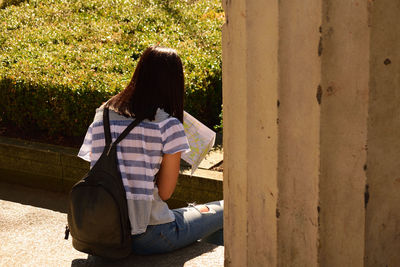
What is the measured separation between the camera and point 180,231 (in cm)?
415

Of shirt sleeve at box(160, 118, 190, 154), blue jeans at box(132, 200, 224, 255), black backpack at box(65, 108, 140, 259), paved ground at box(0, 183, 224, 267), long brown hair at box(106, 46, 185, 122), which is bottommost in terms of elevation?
paved ground at box(0, 183, 224, 267)

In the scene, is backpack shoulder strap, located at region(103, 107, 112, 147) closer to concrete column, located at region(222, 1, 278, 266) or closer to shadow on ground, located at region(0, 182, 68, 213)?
concrete column, located at region(222, 1, 278, 266)

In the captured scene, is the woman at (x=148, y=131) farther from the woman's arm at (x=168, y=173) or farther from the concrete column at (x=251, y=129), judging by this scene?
the concrete column at (x=251, y=129)

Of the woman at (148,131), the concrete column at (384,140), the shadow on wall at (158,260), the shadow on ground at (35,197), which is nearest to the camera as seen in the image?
the concrete column at (384,140)

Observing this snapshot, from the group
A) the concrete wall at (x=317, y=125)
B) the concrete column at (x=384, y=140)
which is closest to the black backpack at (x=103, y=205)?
the concrete wall at (x=317, y=125)

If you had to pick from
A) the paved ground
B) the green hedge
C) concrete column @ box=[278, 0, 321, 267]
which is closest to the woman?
the paved ground

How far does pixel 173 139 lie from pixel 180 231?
0.68 metres

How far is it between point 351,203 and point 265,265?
1.54 feet

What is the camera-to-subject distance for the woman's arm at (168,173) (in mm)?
3832

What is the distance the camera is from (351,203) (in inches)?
83.6

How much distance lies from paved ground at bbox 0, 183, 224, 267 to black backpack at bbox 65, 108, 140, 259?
0.46m

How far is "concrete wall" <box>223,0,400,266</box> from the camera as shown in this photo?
2.01 meters

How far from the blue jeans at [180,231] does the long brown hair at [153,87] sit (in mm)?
716

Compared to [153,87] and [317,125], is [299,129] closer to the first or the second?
[317,125]
